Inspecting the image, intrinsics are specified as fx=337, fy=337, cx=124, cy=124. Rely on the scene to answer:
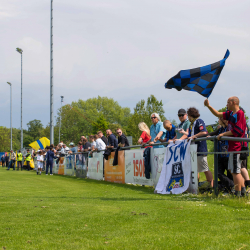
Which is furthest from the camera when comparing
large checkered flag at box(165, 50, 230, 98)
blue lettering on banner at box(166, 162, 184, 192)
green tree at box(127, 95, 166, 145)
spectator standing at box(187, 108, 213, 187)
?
green tree at box(127, 95, 166, 145)

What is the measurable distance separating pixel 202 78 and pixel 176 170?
2.60 meters

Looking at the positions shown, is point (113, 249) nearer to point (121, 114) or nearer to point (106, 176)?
point (106, 176)

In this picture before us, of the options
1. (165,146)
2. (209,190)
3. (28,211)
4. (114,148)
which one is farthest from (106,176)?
(28,211)

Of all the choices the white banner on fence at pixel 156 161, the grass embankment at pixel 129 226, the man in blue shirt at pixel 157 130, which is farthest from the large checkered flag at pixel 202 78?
the man in blue shirt at pixel 157 130

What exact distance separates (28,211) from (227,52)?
16.8 feet

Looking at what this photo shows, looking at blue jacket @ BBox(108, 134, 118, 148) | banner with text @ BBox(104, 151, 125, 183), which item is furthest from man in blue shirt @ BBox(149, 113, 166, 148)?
blue jacket @ BBox(108, 134, 118, 148)

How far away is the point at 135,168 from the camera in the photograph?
11625mm

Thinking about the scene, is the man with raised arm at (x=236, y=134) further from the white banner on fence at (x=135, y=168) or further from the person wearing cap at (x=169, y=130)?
the white banner on fence at (x=135, y=168)

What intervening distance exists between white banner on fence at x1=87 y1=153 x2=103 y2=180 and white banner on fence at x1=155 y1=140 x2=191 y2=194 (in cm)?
646

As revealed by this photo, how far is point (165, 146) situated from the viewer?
33.0ft

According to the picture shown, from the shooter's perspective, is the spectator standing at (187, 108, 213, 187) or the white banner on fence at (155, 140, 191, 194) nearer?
the spectator standing at (187, 108, 213, 187)

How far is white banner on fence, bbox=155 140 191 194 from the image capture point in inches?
326

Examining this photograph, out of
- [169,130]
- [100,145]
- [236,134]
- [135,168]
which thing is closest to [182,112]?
[169,130]

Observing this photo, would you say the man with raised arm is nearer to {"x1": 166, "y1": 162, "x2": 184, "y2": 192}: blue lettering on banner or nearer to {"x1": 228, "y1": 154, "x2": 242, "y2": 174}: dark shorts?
{"x1": 228, "y1": 154, "x2": 242, "y2": 174}: dark shorts
